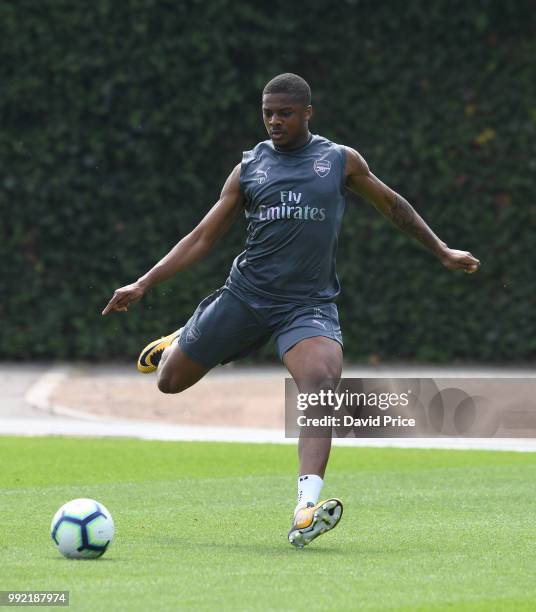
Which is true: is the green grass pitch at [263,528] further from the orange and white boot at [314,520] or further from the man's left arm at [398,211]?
the man's left arm at [398,211]

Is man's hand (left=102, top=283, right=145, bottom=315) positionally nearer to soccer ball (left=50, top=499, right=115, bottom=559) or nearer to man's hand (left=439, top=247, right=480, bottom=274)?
soccer ball (left=50, top=499, right=115, bottom=559)

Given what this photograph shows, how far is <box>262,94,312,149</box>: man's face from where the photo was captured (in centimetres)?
743

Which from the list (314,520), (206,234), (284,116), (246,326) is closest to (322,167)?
(284,116)

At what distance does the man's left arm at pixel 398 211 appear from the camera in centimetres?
779

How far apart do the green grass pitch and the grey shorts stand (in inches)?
37.5

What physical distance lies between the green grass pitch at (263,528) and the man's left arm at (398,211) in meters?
1.44

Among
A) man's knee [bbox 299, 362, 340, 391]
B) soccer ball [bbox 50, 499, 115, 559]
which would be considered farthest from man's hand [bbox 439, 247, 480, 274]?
soccer ball [bbox 50, 499, 115, 559]

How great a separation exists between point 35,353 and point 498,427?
5682 millimetres

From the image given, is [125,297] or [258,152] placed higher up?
[258,152]

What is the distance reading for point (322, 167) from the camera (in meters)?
7.60

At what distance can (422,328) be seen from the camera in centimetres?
1647

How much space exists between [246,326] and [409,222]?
1087 millimetres

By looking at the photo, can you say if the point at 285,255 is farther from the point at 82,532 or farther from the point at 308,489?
the point at 82,532

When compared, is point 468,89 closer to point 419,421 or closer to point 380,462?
point 419,421
